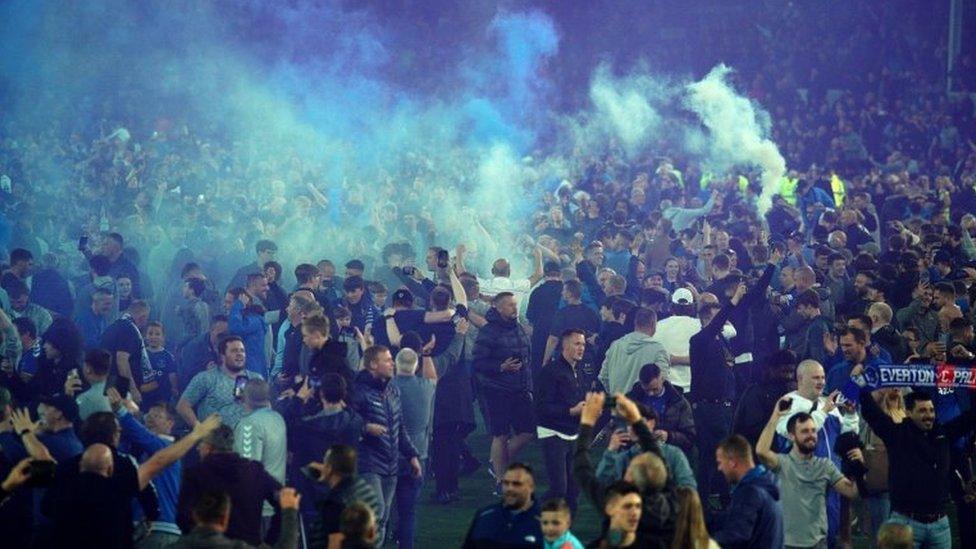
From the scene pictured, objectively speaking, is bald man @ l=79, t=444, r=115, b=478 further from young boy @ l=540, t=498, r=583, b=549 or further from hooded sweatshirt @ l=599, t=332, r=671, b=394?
hooded sweatshirt @ l=599, t=332, r=671, b=394

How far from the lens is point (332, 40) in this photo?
31219mm

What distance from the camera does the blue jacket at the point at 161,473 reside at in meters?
9.62

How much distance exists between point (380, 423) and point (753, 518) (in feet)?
10.0

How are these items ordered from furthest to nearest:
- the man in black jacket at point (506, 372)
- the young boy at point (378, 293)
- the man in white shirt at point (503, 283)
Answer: the man in white shirt at point (503, 283), the young boy at point (378, 293), the man in black jacket at point (506, 372)

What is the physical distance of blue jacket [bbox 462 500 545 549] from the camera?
8.32 metres

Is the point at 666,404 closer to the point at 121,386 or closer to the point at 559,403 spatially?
the point at 559,403

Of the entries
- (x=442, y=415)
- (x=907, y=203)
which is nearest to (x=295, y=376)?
(x=442, y=415)

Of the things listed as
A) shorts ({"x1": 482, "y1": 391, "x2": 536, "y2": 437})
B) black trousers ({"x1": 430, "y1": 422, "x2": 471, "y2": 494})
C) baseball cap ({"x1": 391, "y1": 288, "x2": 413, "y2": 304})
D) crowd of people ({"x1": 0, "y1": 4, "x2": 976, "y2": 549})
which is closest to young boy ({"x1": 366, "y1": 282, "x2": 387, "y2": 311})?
crowd of people ({"x1": 0, "y1": 4, "x2": 976, "y2": 549})

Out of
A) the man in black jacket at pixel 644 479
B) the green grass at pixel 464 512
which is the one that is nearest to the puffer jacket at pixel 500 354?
the green grass at pixel 464 512

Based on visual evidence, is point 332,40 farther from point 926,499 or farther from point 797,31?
point 926,499

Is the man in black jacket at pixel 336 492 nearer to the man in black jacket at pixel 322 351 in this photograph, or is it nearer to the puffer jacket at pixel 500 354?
the man in black jacket at pixel 322 351

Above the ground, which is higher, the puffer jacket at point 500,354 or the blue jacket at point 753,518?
the puffer jacket at point 500,354

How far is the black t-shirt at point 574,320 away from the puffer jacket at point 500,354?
1293mm

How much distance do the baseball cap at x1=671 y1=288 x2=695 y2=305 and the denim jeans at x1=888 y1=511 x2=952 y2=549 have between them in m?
5.64
